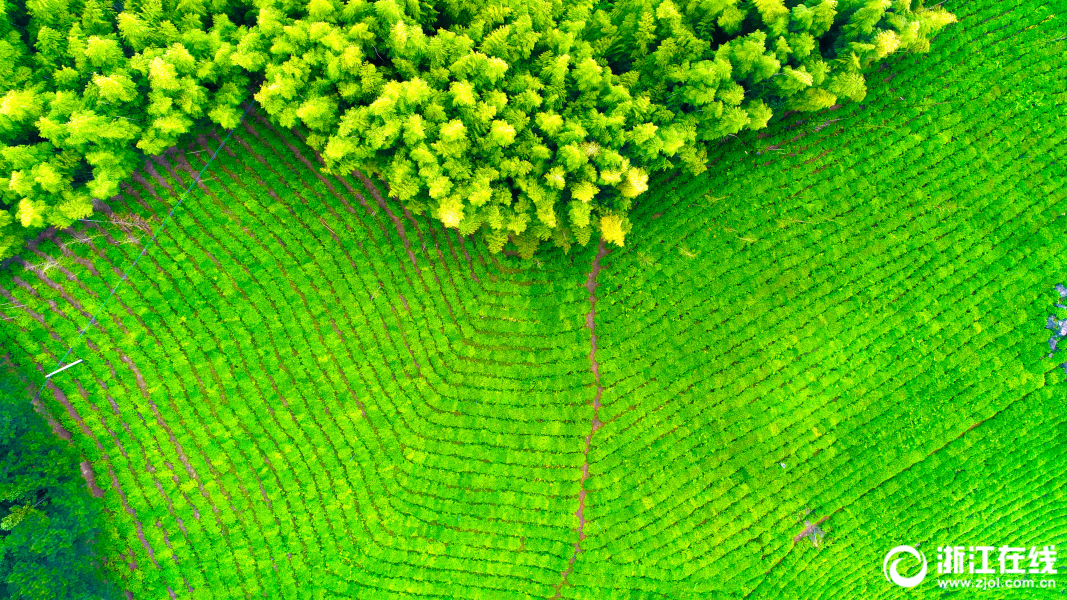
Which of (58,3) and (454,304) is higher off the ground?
(58,3)

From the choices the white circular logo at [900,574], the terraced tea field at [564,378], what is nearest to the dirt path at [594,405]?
the terraced tea field at [564,378]

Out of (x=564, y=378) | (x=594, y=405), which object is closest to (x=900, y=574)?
(x=594, y=405)

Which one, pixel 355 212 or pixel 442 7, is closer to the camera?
pixel 442 7

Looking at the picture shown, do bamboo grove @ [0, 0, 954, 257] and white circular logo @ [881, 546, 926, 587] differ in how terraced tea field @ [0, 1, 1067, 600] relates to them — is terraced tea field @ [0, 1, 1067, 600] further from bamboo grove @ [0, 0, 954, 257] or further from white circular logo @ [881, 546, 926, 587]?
bamboo grove @ [0, 0, 954, 257]

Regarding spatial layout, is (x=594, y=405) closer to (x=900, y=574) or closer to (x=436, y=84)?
(x=436, y=84)

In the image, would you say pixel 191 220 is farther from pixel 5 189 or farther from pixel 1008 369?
pixel 1008 369

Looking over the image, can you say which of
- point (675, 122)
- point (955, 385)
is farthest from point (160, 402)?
point (955, 385)

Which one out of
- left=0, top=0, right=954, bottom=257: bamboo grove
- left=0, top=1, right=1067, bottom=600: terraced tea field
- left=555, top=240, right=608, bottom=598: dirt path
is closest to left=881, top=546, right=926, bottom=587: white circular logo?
left=0, top=1, right=1067, bottom=600: terraced tea field
